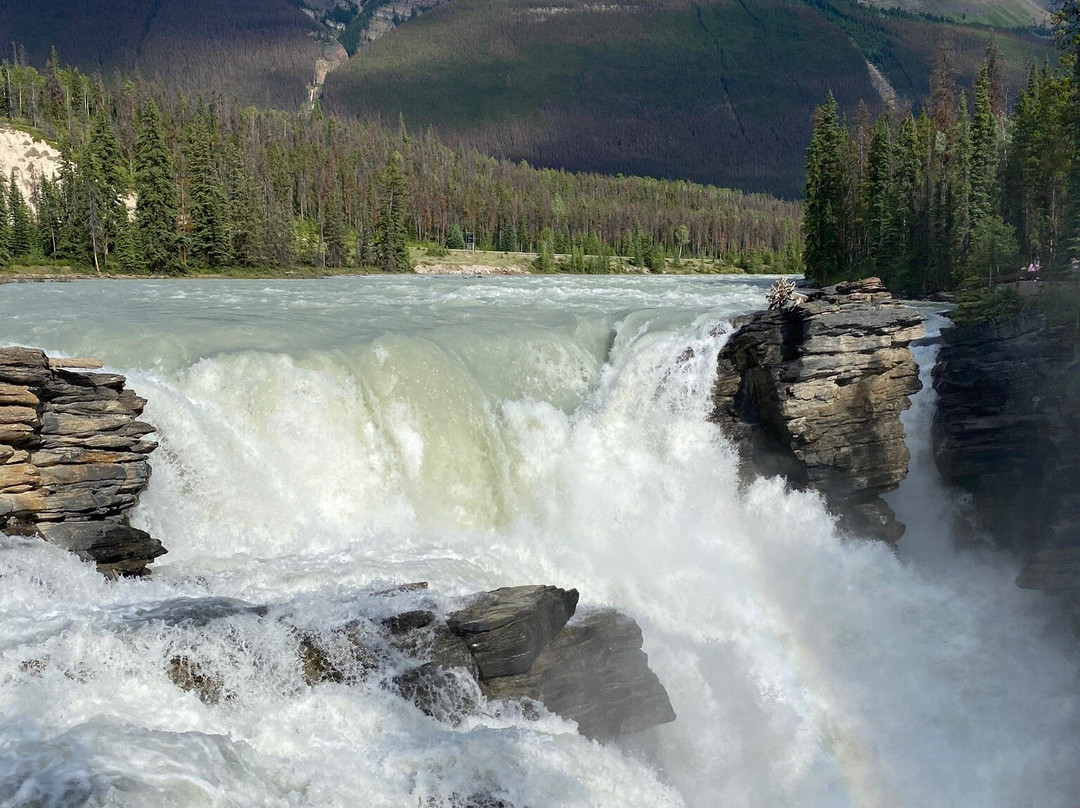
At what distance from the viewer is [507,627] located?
14180 mm

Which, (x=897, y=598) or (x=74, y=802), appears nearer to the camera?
(x=74, y=802)

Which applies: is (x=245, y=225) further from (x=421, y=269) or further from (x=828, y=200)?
(x=828, y=200)

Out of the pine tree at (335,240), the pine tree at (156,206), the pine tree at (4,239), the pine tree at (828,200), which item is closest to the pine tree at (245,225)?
the pine tree at (156,206)

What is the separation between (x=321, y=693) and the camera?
1241 cm

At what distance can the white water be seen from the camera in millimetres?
11086

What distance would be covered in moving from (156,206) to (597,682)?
8039 cm

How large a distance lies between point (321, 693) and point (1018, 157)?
5168 centimetres

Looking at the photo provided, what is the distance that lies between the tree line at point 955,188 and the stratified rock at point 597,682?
77.3 feet

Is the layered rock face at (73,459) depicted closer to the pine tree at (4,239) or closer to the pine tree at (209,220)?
the pine tree at (4,239)

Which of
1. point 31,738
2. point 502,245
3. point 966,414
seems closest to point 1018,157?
point 966,414

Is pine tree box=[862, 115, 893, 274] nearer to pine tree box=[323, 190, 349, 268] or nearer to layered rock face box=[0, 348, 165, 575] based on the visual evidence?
layered rock face box=[0, 348, 165, 575]

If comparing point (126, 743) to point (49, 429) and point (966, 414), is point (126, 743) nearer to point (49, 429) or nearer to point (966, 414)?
point (49, 429)

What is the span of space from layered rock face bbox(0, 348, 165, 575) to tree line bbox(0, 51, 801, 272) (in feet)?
225

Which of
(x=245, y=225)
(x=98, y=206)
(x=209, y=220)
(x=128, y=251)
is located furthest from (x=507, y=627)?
(x=98, y=206)
